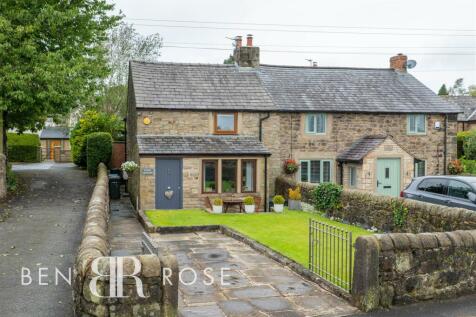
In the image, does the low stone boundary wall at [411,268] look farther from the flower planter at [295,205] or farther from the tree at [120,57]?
the tree at [120,57]

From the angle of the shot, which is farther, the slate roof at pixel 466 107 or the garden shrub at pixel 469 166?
the slate roof at pixel 466 107

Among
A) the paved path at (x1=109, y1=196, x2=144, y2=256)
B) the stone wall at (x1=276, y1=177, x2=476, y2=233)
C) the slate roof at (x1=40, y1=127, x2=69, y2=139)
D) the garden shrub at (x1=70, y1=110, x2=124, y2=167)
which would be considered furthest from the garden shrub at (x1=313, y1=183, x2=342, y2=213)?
the slate roof at (x1=40, y1=127, x2=69, y2=139)

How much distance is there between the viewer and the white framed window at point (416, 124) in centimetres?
2770

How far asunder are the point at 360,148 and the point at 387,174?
6.44 ft

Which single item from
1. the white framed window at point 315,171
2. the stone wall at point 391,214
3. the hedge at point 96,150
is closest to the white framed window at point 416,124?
the white framed window at point 315,171

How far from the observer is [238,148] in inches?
921

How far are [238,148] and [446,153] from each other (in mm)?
13264

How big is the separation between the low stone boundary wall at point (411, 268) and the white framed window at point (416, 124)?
62.9 feet

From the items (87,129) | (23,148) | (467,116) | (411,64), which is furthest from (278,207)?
(467,116)

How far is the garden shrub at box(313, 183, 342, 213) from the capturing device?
1934 centimetres

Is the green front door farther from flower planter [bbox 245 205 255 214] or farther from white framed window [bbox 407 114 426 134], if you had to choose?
flower planter [bbox 245 205 255 214]

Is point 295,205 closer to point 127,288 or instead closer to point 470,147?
point 127,288

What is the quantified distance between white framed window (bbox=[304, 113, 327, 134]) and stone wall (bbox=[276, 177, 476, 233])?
5.33m

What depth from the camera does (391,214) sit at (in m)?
15.8
